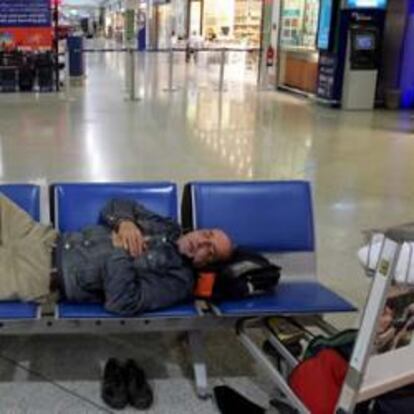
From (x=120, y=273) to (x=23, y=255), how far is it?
1.32ft

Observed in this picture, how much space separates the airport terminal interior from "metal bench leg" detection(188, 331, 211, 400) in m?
0.04

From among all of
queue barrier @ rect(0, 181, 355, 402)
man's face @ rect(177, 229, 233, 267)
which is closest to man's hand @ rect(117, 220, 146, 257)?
man's face @ rect(177, 229, 233, 267)

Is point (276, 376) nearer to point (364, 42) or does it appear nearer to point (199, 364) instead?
point (199, 364)

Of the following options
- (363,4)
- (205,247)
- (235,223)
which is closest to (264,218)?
(235,223)

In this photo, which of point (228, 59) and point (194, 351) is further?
point (228, 59)

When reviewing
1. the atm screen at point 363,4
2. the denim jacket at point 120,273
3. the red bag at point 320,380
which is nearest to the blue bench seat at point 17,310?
the denim jacket at point 120,273

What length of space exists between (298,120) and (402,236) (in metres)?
7.91

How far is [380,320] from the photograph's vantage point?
1498 millimetres

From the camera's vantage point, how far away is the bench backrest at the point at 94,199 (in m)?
2.60

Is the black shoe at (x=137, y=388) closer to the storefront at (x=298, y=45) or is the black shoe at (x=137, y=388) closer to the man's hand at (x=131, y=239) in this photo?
the man's hand at (x=131, y=239)

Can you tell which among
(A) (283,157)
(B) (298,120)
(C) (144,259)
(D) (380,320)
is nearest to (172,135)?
(A) (283,157)

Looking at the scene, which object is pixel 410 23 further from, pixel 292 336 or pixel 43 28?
pixel 292 336

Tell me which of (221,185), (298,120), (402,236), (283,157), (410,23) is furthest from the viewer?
(410,23)

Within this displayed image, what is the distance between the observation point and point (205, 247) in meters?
2.34
